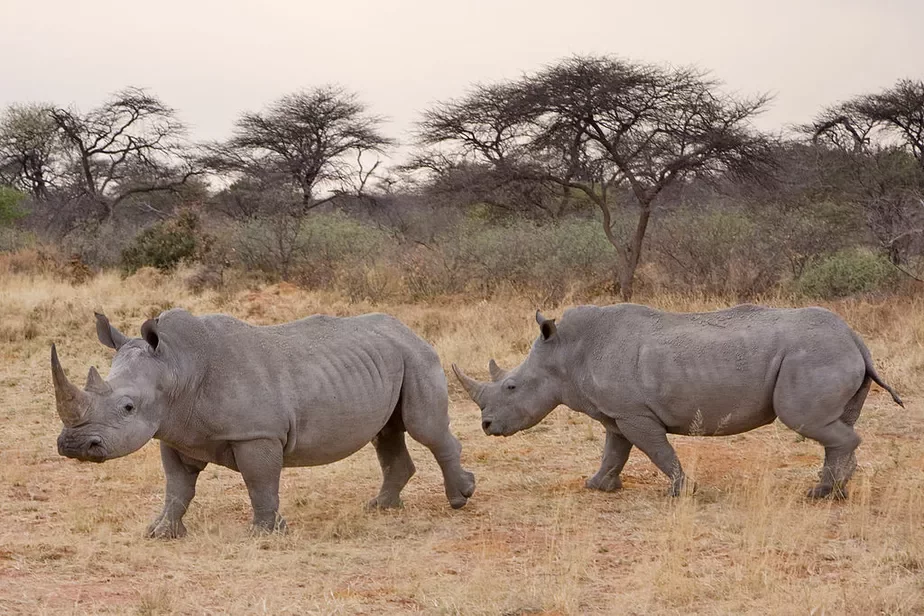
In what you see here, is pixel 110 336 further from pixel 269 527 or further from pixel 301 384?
pixel 269 527

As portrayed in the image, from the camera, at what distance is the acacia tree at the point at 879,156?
77.0 ft

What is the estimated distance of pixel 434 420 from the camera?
24.9ft

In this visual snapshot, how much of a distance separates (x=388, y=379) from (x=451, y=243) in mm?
15196

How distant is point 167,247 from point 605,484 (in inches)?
664

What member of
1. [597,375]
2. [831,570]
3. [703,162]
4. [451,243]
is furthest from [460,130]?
[831,570]

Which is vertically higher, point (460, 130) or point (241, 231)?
point (460, 130)

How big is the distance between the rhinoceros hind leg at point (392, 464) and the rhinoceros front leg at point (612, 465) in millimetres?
1318

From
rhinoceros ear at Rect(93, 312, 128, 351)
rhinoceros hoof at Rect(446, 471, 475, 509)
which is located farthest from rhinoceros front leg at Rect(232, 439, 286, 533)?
rhinoceros hoof at Rect(446, 471, 475, 509)

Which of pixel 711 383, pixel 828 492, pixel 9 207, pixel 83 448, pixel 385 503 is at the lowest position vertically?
pixel 385 503

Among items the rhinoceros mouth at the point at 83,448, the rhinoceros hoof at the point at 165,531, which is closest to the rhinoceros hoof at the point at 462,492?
the rhinoceros hoof at the point at 165,531

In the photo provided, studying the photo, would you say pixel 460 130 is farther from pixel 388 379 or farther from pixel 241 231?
pixel 388 379

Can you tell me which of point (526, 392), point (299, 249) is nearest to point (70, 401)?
point (526, 392)

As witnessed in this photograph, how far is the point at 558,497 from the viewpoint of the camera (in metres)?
7.99

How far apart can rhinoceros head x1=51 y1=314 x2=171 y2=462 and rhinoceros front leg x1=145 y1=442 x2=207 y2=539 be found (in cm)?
56
